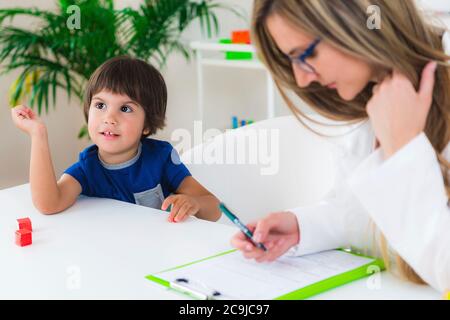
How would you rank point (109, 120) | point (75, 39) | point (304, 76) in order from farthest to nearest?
point (75, 39) → point (109, 120) → point (304, 76)

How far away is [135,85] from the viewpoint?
1.62m

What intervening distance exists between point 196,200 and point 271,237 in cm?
42

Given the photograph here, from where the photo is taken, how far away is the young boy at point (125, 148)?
153 cm

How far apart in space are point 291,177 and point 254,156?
0.13 metres

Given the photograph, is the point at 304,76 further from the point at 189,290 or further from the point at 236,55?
the point at 236,55

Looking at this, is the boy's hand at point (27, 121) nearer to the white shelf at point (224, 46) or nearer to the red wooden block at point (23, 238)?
the red wooden block at point (23, 238)

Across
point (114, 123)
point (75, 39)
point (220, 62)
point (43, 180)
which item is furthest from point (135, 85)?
point (220, 62)

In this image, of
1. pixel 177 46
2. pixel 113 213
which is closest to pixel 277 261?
pixel 113 213

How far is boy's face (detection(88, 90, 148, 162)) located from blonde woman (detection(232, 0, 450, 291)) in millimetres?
595

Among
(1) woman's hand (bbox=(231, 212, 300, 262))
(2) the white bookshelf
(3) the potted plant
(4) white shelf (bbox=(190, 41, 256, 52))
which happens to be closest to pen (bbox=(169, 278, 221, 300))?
(1) woman's hand (bbox=(231, 212, 300, 262))

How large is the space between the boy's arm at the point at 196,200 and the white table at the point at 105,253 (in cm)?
4

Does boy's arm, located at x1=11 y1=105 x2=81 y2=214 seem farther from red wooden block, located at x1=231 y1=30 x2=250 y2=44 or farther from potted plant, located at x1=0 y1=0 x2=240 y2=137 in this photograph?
red wooden block, located at x1=231 y1=30 x2=250 y2=44

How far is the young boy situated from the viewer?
1526 mm
